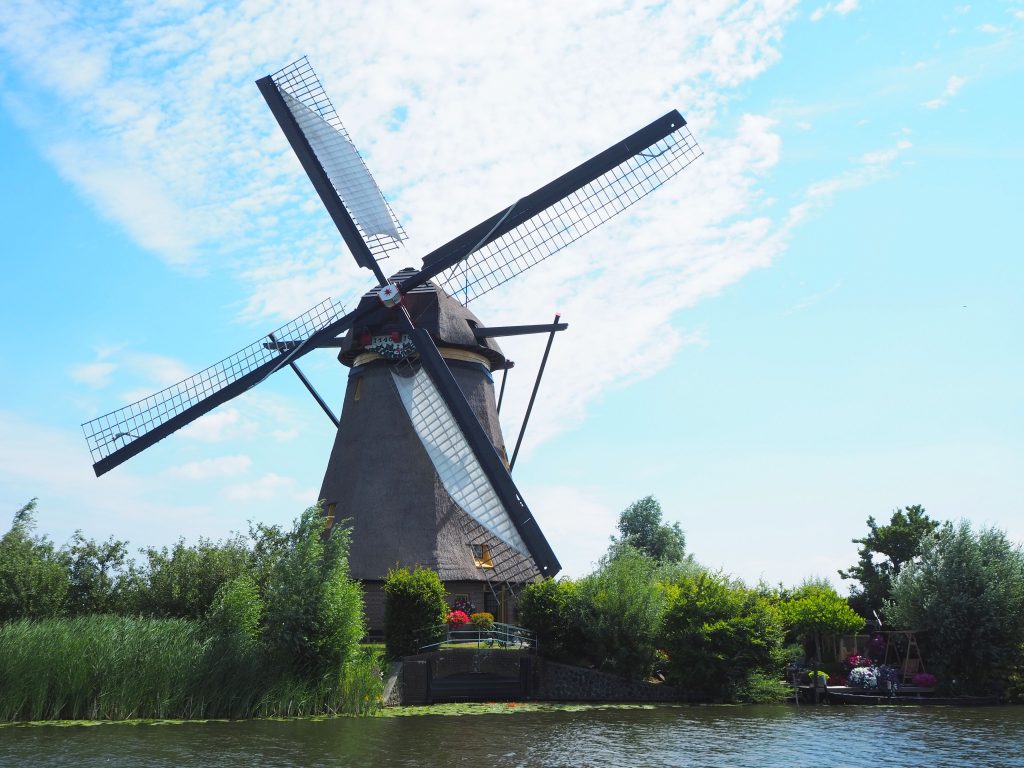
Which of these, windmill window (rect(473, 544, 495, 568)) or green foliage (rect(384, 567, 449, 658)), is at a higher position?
windmill window (rect(473, 544, 495, 568))

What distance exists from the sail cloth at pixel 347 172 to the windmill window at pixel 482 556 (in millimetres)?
10088

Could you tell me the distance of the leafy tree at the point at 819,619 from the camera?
27891mm

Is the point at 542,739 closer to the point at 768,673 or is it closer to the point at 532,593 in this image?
the point at 532,593

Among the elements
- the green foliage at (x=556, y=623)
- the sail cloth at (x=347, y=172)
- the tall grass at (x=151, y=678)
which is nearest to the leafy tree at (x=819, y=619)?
the green foliage at (x=556, y=623)

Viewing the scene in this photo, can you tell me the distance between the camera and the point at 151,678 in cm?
1898

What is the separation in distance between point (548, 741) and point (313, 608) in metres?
6.50

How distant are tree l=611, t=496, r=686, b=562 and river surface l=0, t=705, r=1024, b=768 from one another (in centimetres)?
3174

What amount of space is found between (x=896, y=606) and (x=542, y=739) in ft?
50.2

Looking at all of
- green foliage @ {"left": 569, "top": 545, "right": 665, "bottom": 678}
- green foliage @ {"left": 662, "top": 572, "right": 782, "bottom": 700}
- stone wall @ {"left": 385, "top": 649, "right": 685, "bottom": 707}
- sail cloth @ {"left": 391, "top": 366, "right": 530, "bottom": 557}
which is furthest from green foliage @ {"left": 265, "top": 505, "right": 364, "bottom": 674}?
green foliage @ {"left": 662, "top": 572, "right": 782, "bottom": 700}

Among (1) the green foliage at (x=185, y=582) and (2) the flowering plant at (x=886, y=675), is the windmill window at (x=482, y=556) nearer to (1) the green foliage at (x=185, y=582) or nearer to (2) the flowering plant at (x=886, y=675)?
(1) the green foliage at (x=185, y=582)

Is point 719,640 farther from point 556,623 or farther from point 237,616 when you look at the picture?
point 237,616

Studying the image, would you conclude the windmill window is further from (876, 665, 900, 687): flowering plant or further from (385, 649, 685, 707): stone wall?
(876, 665, 900, 687): flowering plant

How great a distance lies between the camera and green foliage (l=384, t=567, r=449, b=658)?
23688 millimetres

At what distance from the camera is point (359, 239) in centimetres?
2895
